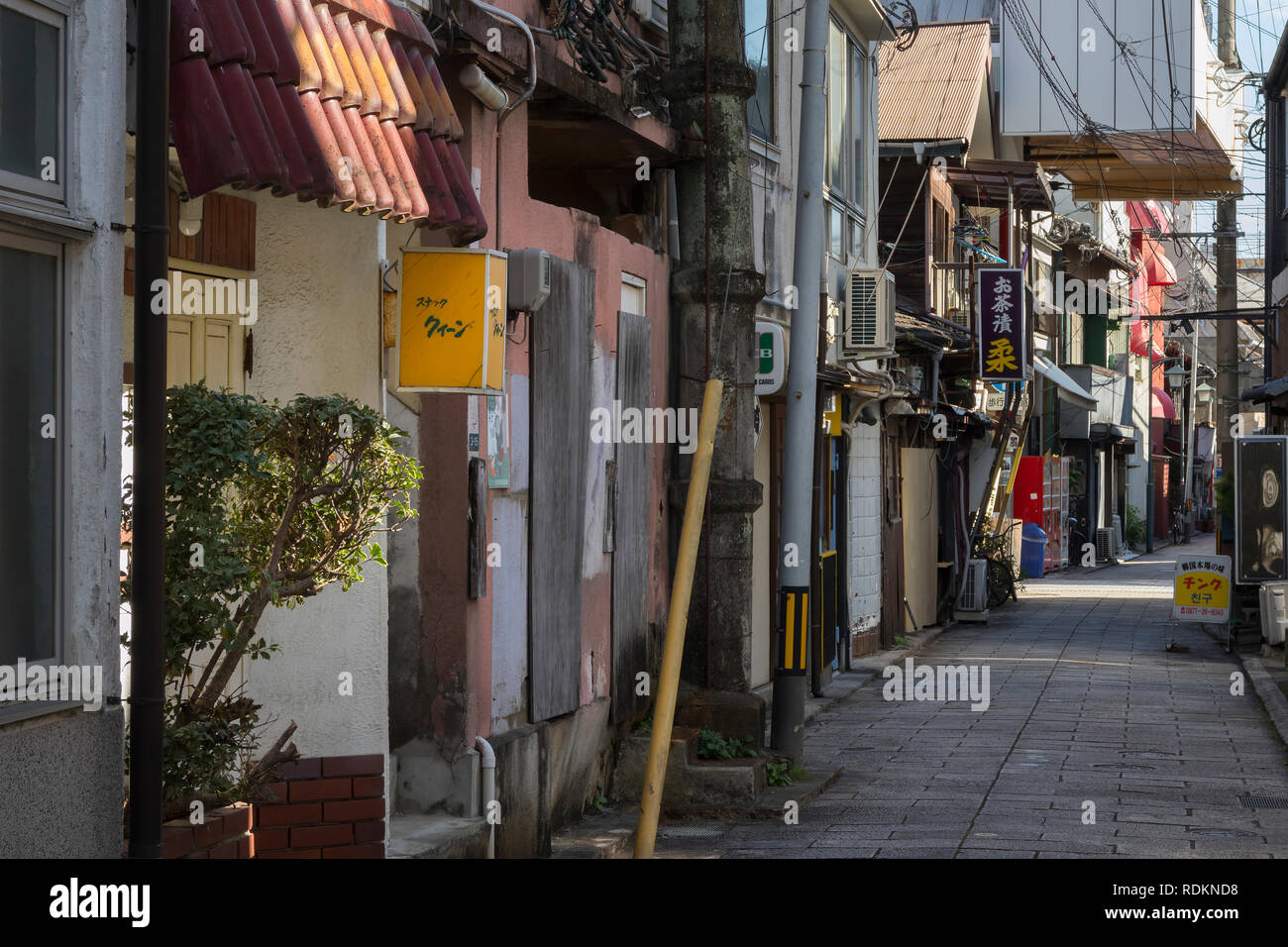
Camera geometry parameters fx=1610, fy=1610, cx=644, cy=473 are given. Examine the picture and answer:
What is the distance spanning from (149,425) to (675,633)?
9.61 feet

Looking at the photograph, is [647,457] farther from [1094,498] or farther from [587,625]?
[1094,498]

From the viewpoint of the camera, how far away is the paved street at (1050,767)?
9859 millimetres

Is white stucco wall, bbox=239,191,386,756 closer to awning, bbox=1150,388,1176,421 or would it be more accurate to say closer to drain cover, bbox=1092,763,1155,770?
drain cover, bbox=1092,763,1155,770

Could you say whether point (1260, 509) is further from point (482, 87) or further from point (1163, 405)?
point (1163, 405)

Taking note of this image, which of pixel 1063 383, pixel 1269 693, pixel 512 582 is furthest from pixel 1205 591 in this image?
pixel 512 582

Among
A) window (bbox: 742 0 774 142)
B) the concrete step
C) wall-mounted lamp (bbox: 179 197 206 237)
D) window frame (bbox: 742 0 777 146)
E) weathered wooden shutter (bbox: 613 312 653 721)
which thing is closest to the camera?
A: wall-mounted lamp (bbox: 179 197 206 237)

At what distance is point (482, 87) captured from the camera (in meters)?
8.40

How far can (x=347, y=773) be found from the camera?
Result: 22.8ft

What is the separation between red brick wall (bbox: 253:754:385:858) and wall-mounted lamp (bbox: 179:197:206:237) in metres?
2.26

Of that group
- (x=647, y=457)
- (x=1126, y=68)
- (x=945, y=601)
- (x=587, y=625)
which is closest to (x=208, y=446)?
(x=587, y=625)

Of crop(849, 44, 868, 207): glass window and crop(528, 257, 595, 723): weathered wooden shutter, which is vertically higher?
crop(849, 44, 868, 207): glass window

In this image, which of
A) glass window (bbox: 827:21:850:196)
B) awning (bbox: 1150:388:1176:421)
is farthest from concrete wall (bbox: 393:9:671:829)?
awning (bbox: 1150:388:1176:421)

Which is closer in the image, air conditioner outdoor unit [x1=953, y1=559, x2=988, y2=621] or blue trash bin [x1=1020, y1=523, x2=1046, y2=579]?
air conditioner outdoor unit [x1=953, y1=559, x2=988, y2=621]

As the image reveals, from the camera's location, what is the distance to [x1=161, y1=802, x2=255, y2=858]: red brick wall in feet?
17.2
